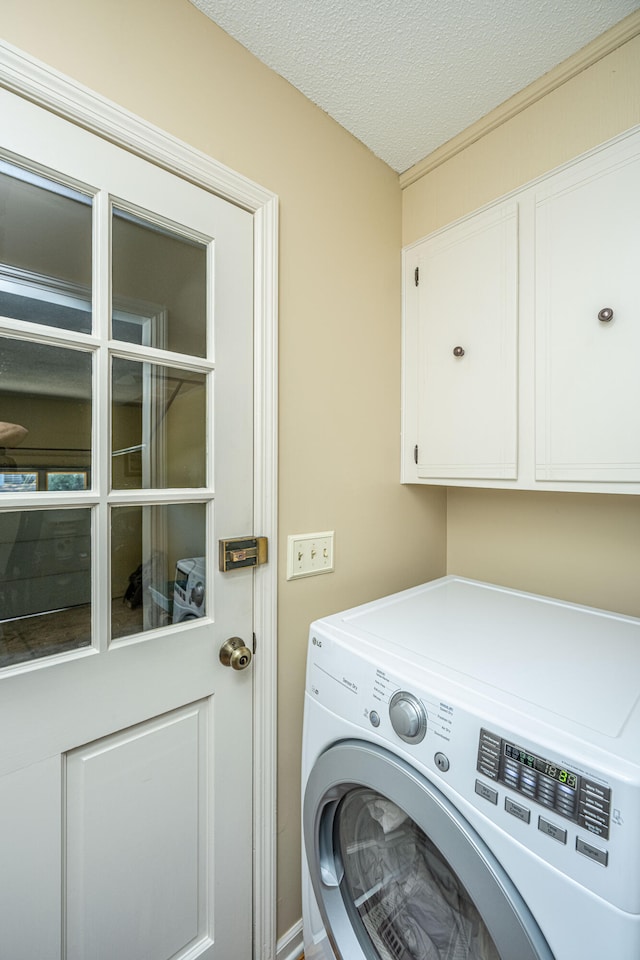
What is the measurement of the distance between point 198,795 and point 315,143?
5.82 ft

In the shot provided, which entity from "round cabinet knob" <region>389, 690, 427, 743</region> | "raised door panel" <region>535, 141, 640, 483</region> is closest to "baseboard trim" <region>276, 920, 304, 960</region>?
"round cabinet knob" <region>389, 690, 427, 743</region>

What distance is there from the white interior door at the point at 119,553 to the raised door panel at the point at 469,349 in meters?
0.65

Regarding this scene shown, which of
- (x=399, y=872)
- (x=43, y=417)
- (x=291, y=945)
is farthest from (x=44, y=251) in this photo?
(x=291, y=945)

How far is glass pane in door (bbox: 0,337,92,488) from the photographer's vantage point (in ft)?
2.57

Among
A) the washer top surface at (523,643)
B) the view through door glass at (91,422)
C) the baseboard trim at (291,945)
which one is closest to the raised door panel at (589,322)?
the washer top surface at (523,643)

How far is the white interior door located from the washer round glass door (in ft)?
0.82

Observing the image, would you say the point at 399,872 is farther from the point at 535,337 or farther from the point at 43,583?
the point at 535,337

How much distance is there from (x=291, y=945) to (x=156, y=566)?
118 centimetres

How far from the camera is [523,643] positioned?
98cm

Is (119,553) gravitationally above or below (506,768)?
above

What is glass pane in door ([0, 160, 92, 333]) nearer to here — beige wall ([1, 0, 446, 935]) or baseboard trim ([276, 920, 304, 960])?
beige wall ([1, 0, 446, 935])

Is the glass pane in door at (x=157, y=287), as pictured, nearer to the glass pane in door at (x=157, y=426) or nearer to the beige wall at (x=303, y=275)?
the glass pane in door at (x=157, y=426)

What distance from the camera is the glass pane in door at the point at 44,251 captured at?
Result: 78cm

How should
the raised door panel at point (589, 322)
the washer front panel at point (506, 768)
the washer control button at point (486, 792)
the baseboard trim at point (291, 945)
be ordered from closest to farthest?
the washer front panel at point (506, 768) → the washer control button at point (486, 792) → the raised door panel at point (589, 322) → the baseboard trim at point (291, 945)
